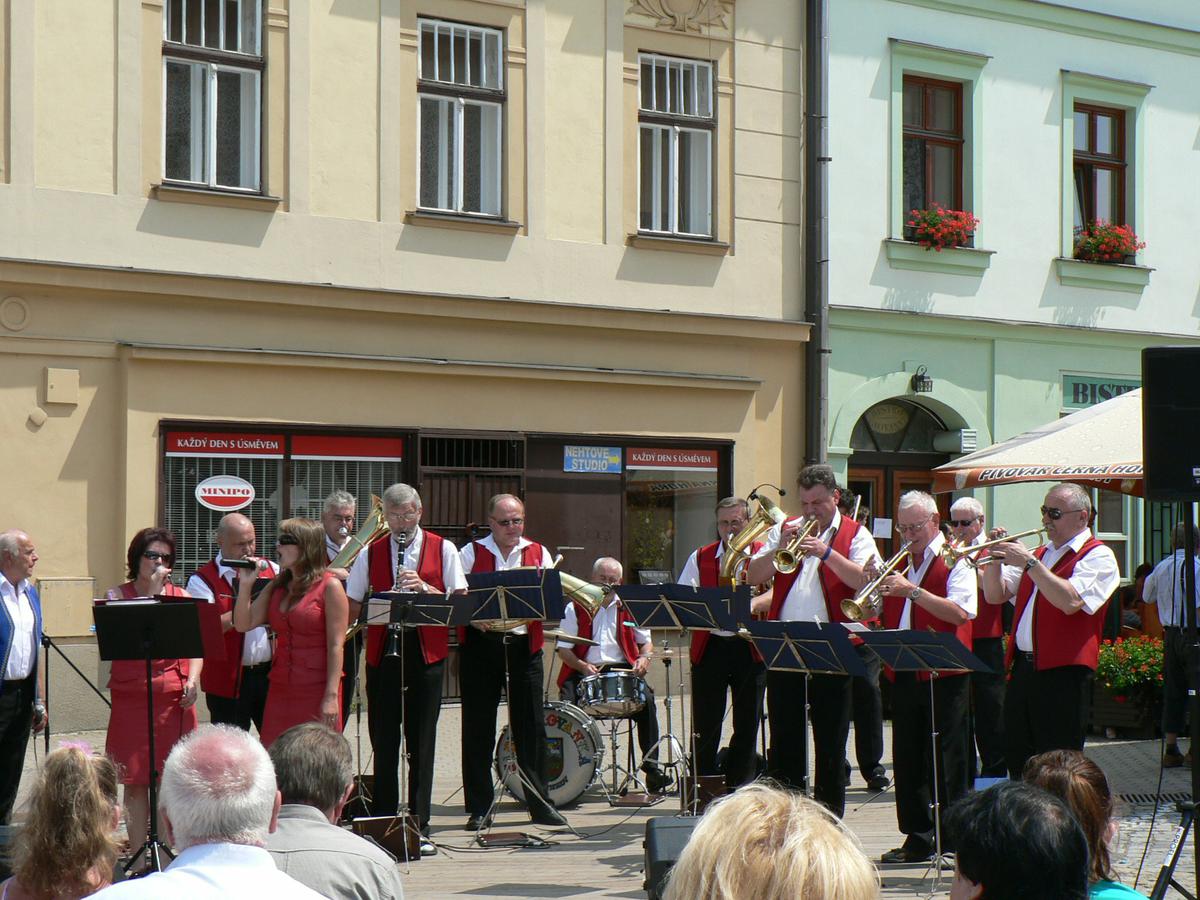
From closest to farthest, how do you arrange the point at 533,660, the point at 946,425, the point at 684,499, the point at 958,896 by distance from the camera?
1. the point at 958,896
2. the point at 533,660
3. the point at 684,499
4. the point at 946,425

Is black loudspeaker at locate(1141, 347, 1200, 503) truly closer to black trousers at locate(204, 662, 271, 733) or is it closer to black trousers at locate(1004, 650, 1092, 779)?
black trousers at locate(1004, 650, 1092, 779)

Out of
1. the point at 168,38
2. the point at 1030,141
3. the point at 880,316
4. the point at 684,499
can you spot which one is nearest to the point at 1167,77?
the point at 1030,141

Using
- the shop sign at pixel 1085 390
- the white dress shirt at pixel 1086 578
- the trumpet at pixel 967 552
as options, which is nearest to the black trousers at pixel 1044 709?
the white dress shirt at pixel 1086 578

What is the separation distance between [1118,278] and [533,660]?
12.5 m

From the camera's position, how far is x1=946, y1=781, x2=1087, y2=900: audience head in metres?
3.36

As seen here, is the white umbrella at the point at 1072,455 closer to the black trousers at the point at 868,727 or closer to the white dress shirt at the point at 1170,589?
the white dress shirt at the point at 1170,589

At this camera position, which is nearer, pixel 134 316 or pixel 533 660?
pixel 533 660

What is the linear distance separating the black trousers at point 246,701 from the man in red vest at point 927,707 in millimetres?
3681

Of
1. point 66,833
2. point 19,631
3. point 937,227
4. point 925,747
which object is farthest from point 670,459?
point 66,833

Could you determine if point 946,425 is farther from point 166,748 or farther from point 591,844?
point 166,748

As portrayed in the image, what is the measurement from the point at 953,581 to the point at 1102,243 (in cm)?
1243

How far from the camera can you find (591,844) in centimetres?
923

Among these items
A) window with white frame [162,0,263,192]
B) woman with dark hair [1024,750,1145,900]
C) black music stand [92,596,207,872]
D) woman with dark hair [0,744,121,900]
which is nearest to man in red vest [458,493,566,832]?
black music stand [92,596,207,872]

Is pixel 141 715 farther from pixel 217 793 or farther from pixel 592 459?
pixel 592 459
